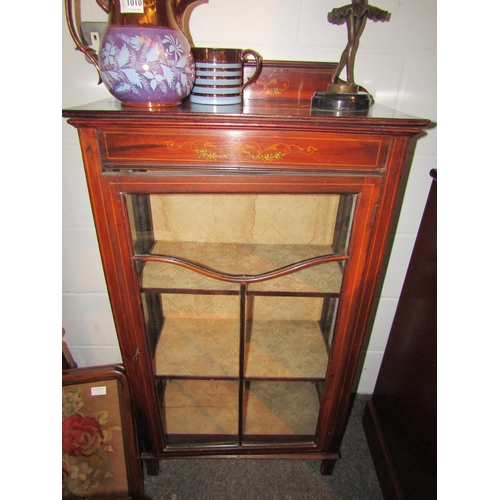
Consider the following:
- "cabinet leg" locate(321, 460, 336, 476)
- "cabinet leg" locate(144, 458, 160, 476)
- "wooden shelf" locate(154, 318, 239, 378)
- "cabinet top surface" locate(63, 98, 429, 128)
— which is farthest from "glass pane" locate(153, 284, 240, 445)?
"cabinet top surface" locate(63, 98, 429, 128)

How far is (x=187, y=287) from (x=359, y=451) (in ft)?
3.19

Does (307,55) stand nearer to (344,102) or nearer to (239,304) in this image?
(344,102)

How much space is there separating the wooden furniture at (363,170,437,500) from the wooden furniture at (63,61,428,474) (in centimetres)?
20

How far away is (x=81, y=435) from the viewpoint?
3.39 feet

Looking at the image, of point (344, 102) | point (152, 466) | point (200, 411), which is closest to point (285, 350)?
point (200, 411)

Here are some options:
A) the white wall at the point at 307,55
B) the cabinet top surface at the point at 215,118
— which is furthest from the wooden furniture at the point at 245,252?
the white wall at the point at 307,55

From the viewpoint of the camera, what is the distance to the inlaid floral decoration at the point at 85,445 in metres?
1.02

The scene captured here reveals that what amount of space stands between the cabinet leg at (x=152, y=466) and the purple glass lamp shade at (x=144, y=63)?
1144 mm

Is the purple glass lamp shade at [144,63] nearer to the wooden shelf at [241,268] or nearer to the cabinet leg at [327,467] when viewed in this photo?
the wooden shelf at [241,268]

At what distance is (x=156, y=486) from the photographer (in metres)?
1.12

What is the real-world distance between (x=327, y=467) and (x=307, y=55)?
1.33 metres

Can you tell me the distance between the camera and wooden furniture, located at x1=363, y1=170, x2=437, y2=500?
88 cm

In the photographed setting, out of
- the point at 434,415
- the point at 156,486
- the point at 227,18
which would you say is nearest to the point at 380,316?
the point at 434,415

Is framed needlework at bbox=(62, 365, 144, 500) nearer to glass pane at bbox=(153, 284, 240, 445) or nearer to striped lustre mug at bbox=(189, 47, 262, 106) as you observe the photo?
glass pane at bbox=(153, 284, 240, 445)
